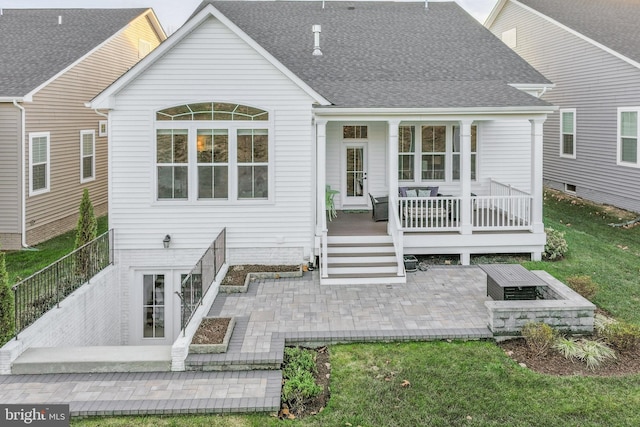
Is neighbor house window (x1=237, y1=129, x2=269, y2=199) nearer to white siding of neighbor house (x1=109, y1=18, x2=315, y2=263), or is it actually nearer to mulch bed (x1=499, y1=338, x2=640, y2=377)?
white siding of neighbor house (x1=109, y1=18, x2=315, y2=263)

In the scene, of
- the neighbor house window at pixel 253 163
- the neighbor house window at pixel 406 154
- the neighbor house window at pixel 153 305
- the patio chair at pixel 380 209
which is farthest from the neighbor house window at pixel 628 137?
the neighbor house window at pixel 153 305

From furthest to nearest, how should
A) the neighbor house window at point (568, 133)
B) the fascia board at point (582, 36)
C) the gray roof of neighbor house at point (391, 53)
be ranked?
the neighbor house window at point (568, 133)
the fascia board at point (582, 36)
the gray roof of neighbor house at point (391, 53)

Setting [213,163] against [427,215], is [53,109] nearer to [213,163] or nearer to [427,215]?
[213,163]

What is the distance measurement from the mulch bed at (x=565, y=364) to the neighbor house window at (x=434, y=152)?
8.09 meters

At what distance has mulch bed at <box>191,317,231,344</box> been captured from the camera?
808cm

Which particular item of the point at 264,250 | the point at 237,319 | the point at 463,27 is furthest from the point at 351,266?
the point at 463,27

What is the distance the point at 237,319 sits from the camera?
30.7 ft

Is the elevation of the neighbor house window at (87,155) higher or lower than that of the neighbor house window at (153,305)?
higher

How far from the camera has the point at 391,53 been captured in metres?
16.5

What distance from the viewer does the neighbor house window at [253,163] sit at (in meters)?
12.5

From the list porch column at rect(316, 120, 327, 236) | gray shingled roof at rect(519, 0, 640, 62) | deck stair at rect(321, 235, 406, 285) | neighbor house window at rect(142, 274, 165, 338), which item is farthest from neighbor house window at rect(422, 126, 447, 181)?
neighbor house window at rect(142, 274, 165, 338)

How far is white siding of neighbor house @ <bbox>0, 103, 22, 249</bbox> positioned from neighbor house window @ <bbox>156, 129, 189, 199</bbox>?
196 inches

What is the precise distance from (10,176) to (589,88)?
1883 centimetres

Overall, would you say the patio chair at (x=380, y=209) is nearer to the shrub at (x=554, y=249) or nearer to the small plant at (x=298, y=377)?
the shrub at (x=554, y=249)
